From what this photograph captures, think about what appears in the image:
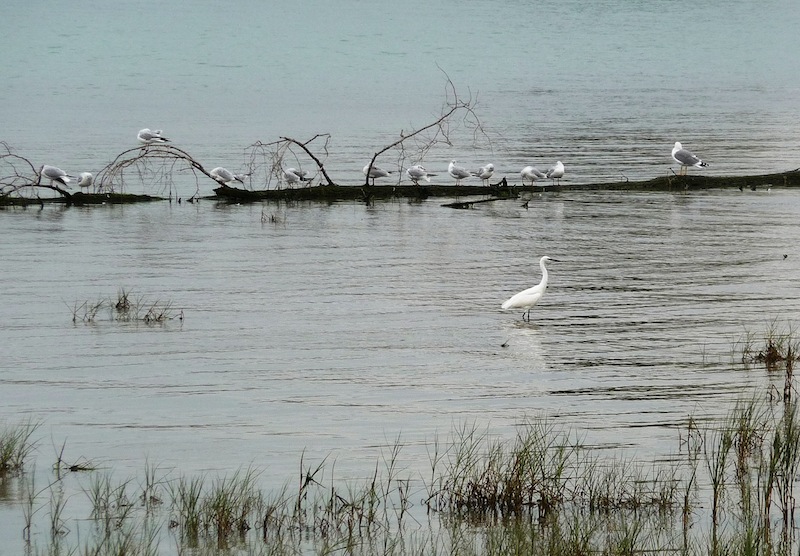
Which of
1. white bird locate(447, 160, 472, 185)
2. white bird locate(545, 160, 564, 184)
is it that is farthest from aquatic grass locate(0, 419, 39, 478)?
white bird locate(545, 160, 564, 184)

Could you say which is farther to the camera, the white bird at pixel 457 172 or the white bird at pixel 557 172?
the white bird at pixel 557 172

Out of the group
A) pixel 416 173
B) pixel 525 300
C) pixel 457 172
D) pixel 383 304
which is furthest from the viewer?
pixel 457 172

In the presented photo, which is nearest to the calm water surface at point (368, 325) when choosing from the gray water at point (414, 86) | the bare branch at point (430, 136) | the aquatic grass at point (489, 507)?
the aquatic grass at point (489, 507)

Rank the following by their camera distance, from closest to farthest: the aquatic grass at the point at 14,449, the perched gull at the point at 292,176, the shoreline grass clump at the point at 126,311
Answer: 1. the aquatic grass at the point at 14,449
2. the shoreline grass clump at the point at 126,311
3. the perched gull at the point at 292,176

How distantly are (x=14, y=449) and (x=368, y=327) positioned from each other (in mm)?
6516

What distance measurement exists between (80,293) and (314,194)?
1045cm

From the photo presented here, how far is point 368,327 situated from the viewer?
16.6m

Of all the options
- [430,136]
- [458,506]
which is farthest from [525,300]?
[430,136]

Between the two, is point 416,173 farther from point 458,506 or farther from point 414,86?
point 414,86

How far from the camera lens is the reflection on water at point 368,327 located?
11977 mm

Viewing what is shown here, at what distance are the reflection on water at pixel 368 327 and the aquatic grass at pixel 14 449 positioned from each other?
0.64ft

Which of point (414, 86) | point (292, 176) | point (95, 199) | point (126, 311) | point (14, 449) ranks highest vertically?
point (414, 86)

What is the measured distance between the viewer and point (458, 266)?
70.1ft

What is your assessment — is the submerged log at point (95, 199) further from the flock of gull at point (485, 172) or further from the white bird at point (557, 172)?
the white bird at point (557, 172)
